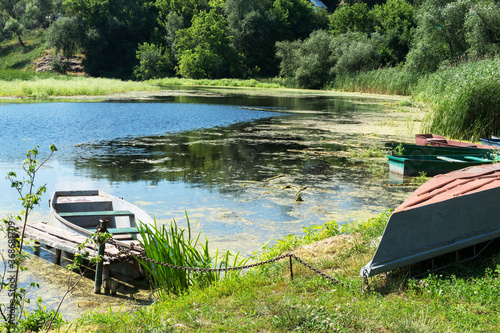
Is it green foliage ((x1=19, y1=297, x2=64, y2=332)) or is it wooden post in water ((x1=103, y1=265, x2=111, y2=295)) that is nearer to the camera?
green foliage ((x1=19, y1=297, x2=64, y2=332))

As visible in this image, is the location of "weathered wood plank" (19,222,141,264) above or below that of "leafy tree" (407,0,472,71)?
below

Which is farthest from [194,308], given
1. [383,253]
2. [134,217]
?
[134,217]

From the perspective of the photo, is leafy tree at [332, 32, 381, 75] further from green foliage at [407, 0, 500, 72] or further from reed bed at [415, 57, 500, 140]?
reed bed at [415, 57, 500, 140]

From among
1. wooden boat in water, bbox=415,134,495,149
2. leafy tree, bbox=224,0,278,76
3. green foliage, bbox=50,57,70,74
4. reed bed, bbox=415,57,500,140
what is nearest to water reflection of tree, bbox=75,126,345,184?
wooden boat in water, bbox=415,134,495,149

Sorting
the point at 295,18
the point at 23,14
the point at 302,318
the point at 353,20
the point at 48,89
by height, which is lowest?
the point at 302,318

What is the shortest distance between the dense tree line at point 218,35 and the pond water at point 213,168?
Answer: 29.0 meters

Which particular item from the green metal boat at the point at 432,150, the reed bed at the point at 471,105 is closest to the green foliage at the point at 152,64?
the reed bed at the point at 471,105

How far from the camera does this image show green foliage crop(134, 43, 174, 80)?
2633 inches

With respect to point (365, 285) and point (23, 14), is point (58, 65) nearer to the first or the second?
point (23, 14)

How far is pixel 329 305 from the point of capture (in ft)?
13.0

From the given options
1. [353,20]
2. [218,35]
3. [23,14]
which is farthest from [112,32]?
[353,20]

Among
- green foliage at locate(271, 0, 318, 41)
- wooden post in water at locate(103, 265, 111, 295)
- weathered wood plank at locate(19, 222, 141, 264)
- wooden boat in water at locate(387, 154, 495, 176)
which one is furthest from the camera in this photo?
green foliage at locate(271, 0, 318, 41)

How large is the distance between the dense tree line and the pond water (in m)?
29.0

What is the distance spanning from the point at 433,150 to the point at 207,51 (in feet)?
181
